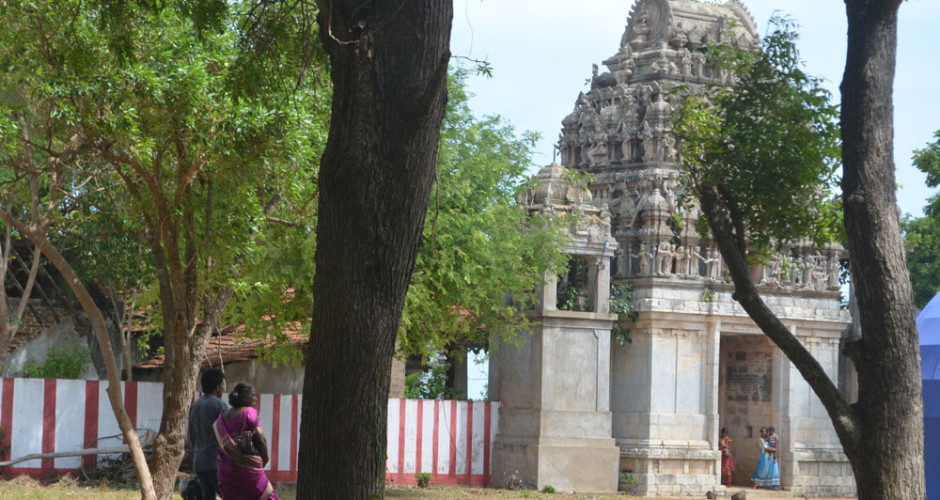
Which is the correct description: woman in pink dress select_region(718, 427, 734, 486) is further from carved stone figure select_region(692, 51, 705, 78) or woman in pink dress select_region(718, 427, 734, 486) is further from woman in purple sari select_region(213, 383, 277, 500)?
woman in purple sari select_region(213, 383, 277, 500)

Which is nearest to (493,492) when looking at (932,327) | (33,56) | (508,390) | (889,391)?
(508,390)

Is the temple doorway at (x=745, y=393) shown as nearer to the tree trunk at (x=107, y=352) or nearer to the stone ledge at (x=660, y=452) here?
the stone ledge at (x=660, y=452)

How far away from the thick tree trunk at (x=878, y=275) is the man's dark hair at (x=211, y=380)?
4932 mm

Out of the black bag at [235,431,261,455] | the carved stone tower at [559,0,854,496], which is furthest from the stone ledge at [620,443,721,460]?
the black bag at [235,431,261,455]

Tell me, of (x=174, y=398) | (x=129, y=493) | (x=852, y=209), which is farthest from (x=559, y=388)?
(x=852, y=209)

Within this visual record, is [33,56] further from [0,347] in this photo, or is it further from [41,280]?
[41,280]

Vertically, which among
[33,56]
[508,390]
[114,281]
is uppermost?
[33,56]

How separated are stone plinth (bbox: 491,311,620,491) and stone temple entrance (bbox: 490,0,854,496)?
0.10ft

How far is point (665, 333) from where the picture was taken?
934 inches

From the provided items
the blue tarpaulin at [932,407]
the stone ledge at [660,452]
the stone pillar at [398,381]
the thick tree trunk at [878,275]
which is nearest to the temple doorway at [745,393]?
the stone ledge at [660,452]

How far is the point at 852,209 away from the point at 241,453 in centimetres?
490

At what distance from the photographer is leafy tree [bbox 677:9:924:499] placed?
9.41 metres

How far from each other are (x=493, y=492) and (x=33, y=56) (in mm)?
10925

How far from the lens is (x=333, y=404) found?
620cm
